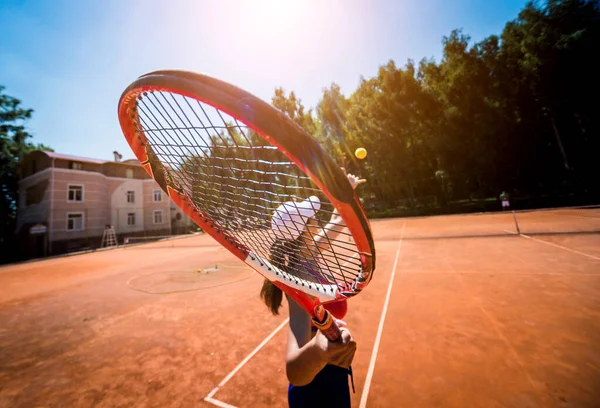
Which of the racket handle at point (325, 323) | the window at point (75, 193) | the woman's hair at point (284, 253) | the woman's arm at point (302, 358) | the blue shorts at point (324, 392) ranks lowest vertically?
the blue shorts at point (324, 392)

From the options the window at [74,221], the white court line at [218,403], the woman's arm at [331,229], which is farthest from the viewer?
the window at [74,221]

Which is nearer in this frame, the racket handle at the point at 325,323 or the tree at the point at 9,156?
the racket handle at the point at 325,323

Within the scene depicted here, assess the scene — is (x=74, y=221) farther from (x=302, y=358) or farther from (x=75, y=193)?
(x=302, y=358)

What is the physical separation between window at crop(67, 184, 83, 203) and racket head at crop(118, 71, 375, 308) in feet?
110

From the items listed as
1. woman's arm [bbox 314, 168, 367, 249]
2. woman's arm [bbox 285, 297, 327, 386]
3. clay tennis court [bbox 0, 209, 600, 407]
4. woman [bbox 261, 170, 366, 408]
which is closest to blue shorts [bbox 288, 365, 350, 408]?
woman [bbox 261, 170, 366, 408]

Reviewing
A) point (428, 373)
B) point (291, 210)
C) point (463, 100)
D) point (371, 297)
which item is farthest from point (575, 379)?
point (463, 100)

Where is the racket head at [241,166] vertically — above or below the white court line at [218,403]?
above

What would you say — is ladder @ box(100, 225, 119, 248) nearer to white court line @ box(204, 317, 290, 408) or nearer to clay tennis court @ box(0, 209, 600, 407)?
clay tennis court @ box(0, 209, 600, 407)

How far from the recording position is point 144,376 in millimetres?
3508

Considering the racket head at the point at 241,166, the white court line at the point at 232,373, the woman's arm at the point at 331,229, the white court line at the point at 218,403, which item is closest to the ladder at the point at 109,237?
the white court line at the point at 232,373

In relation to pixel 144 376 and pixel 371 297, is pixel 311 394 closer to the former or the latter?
pixel 144 376

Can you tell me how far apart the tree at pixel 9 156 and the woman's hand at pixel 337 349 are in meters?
37.4

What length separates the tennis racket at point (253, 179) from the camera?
81cm

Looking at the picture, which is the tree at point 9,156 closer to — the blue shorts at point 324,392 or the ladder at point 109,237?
the ladder at point 109,237
